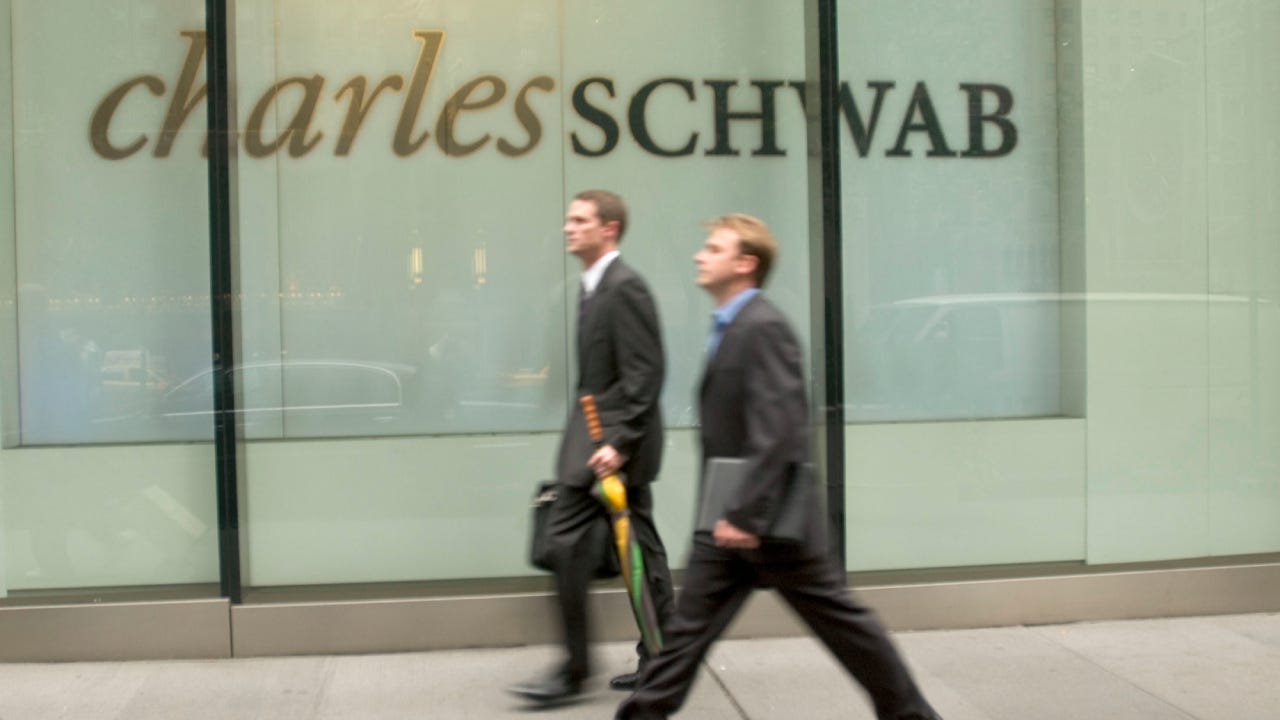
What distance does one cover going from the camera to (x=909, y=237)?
22.0 feet

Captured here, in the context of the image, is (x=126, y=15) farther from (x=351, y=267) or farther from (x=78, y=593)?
(x=78, y=593)

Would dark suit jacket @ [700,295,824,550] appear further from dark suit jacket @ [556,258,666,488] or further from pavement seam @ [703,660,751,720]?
pavement seam @ [703,660,751,720]

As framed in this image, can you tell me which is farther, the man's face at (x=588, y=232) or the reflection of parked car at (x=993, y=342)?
the reflection of parked car at (x=993, y=342)

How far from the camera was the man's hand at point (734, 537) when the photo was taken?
3980mm

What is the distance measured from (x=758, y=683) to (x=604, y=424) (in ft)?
4.69

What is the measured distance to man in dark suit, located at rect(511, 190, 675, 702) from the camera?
4797 mm

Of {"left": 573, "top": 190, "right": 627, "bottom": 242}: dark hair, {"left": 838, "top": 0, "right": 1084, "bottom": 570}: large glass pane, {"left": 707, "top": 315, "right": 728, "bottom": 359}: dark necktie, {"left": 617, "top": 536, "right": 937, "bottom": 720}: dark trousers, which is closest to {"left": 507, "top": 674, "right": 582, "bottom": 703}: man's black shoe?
{"left": 617, "top": 536, "right": 937, "bottom": 720}: dark trousers

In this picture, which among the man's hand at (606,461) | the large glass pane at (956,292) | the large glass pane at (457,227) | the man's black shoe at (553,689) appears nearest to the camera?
the man's hand at (606,461)

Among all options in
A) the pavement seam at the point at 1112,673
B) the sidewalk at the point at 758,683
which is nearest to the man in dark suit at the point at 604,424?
the sidewalk at the point at 758,683

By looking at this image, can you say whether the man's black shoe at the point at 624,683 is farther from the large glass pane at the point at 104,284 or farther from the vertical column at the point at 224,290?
the large glass pane at the point at 104,284

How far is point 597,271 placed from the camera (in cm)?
494

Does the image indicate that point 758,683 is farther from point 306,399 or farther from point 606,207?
point 306,399

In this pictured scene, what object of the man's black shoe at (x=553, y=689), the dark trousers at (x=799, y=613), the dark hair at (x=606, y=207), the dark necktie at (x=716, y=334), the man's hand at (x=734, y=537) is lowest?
the man's black shoe at (x=553, y=689)

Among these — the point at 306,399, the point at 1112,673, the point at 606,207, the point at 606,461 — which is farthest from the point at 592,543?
the point at 1112,673
